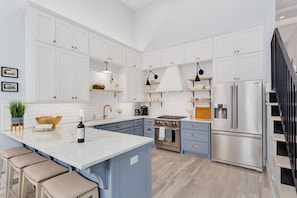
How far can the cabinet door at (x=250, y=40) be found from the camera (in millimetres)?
3293

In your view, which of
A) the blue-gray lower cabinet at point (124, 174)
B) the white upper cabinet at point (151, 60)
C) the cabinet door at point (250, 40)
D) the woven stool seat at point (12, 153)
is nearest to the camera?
the blue-gray lower cabinet at point (124, 174)

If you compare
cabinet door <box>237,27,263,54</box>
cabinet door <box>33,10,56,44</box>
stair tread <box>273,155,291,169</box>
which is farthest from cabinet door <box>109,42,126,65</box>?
stair tread <box>273,155,291,169</box>

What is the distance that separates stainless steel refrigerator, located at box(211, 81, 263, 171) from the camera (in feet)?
10.2

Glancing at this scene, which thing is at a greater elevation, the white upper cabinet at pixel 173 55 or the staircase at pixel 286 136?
the white upper cabinet at pixel 173 55

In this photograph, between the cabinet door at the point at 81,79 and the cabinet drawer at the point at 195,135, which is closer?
the cabinet door at the point at 81,79

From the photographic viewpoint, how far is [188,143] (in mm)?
3955

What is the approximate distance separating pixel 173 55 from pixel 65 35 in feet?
9.17

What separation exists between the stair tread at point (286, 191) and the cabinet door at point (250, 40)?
105 inches

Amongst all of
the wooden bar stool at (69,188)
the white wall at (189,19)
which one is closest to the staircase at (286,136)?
the wooden bar stool at (69,188)

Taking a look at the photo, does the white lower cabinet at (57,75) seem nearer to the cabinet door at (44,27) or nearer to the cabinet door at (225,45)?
the cabinet door at (44,27)

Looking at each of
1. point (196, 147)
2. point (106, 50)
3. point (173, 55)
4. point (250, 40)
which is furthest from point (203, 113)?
point (106, 50)

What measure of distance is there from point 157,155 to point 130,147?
2625mm

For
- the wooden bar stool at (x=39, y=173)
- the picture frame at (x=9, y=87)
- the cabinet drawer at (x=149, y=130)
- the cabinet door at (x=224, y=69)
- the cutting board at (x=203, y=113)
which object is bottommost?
the cabinet drawer at (x=149, y=130)

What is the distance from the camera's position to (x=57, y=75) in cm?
302
